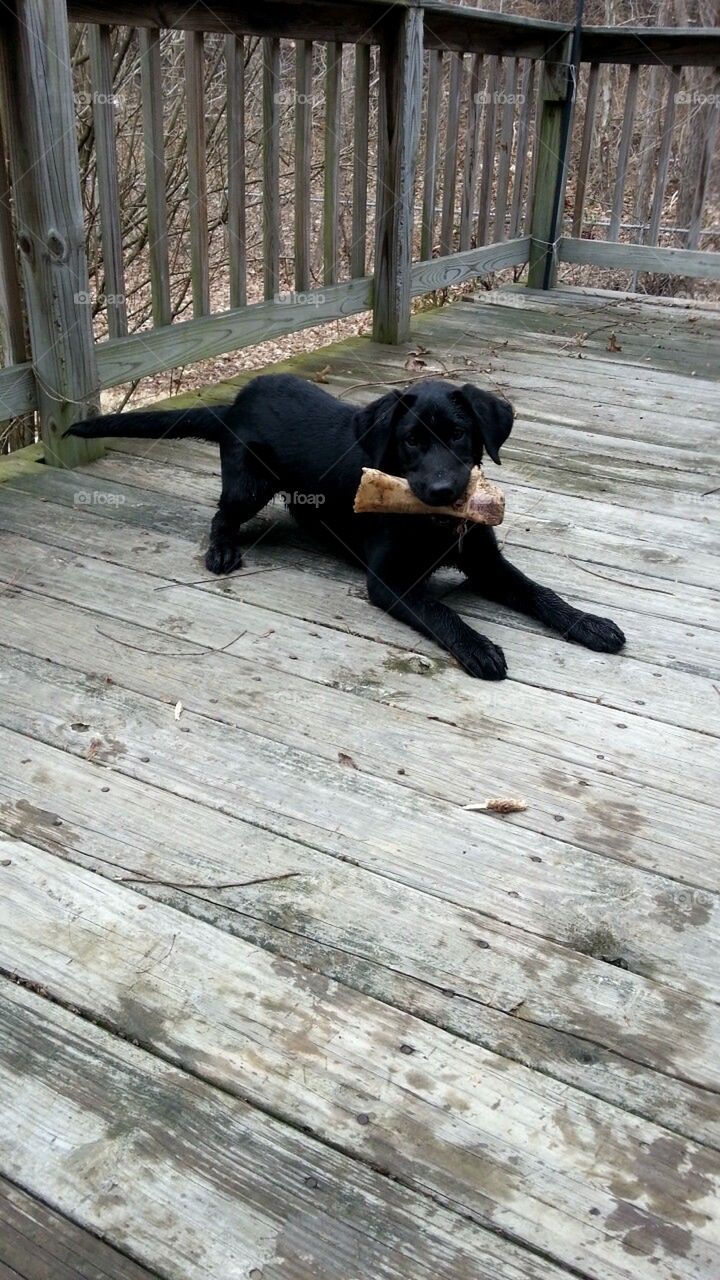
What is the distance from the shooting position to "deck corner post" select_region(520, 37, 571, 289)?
707cm

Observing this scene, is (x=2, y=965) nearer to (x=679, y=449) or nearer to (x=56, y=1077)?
(x=56, y=1077)

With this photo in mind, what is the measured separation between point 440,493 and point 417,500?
0.45 feet

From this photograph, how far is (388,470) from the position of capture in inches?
129

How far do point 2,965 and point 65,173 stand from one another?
2.84m

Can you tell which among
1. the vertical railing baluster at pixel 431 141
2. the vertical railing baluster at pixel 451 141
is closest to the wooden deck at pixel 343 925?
the vertical railing baluster at pixel 431 141

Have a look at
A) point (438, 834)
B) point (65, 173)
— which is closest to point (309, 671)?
point (438, 834)

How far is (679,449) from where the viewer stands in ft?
15.6

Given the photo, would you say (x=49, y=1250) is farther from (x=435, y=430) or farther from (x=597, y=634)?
(x=435, y=430)

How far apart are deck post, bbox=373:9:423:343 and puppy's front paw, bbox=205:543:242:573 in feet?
9.70

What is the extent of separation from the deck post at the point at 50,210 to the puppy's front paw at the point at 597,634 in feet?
6.77

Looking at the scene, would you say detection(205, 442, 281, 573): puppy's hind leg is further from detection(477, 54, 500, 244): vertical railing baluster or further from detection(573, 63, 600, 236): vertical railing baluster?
detection(573, 63, 600, 236): vertical railing baluster

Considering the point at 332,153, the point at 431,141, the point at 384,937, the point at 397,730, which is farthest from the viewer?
the point at 431,141

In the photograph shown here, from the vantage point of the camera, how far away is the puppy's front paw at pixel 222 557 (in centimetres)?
347

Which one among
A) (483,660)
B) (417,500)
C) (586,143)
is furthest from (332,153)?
(483,660)
